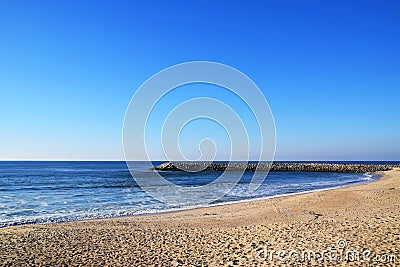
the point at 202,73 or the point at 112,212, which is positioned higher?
the point at 202,73

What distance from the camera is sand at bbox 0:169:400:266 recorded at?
7191 mm

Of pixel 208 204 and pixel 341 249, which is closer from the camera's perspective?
pixel 341 249

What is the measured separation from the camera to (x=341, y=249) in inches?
294

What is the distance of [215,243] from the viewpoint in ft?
29.2

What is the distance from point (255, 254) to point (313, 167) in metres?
74.1

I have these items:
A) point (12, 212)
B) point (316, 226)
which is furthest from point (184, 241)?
point (12, 212)

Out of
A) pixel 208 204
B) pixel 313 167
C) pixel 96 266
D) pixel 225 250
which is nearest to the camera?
pixel 96 266

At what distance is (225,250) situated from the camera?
809 cm

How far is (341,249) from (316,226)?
8.88 feet

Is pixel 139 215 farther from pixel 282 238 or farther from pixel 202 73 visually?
pixel 282 238

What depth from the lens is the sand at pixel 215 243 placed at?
719 cm

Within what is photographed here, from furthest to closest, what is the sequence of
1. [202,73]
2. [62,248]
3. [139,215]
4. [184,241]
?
1. [139,215]
2. [202,73]
3. [184,241]
4. [62,248]

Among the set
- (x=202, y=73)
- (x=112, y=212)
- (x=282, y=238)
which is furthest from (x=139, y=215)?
(x=282, y=238)

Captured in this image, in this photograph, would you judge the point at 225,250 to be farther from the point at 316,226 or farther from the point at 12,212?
the point at 12,212
